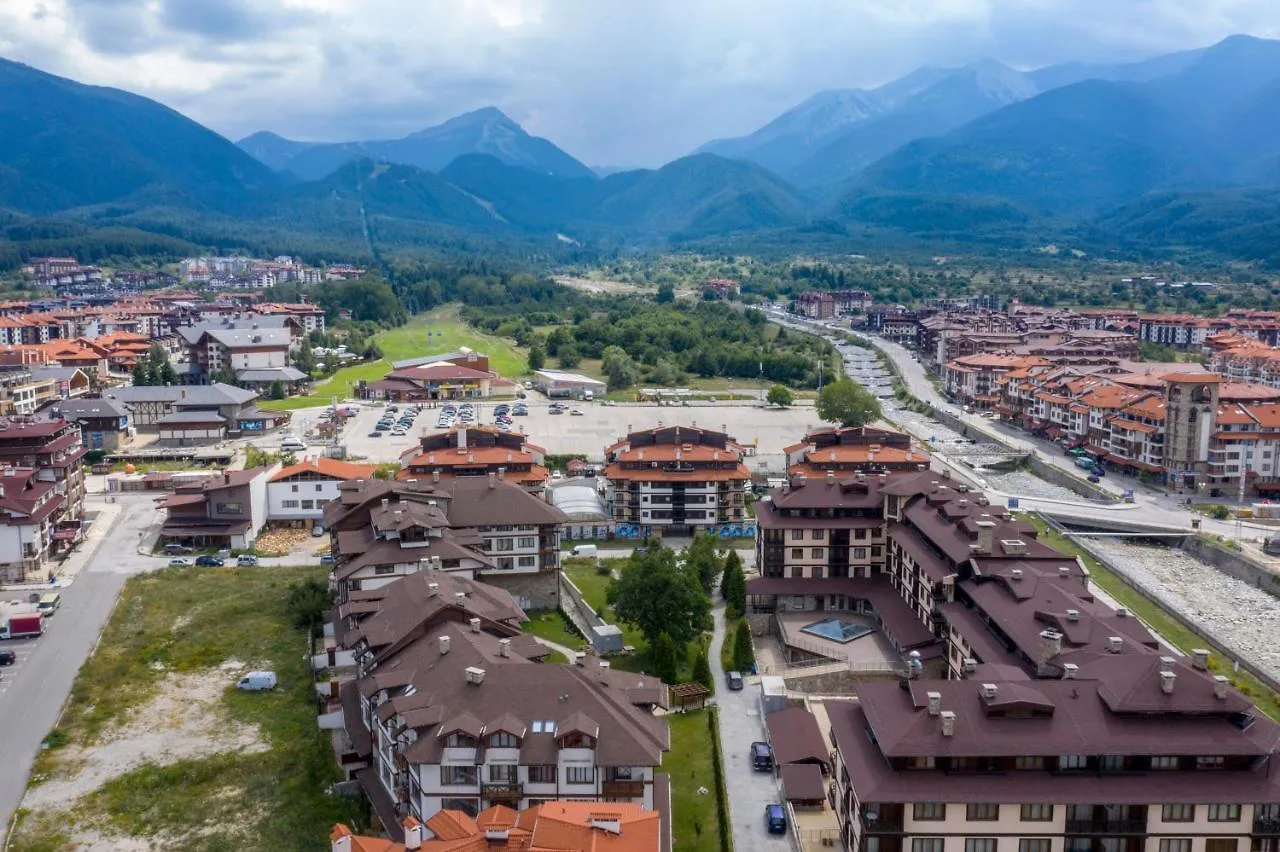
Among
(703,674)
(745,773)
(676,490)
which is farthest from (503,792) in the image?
(676,490)

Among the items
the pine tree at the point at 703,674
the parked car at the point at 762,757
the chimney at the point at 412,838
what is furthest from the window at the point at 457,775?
the pine tree at the point at 703,674

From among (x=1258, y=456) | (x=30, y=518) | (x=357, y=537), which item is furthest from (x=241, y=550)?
(x=1258, y=456)

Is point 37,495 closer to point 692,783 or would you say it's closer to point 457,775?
point 457,775

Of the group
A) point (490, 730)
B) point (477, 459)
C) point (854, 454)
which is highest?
point (854, 454)

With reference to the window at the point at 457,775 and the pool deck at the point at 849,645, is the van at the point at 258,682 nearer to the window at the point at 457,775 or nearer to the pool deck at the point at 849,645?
the window at the point at 457,775

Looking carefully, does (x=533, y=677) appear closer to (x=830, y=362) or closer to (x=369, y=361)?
(x=830, y=362)
